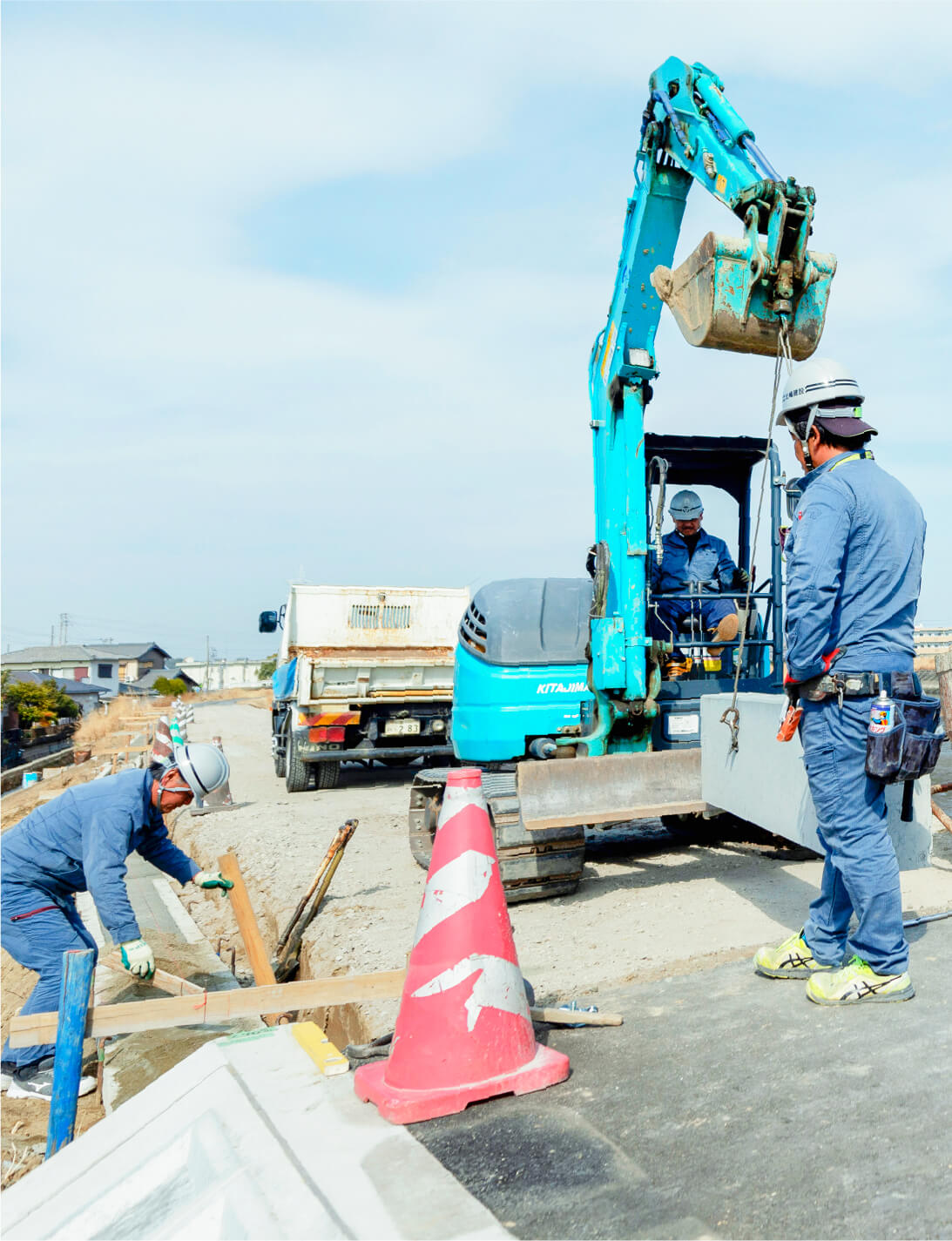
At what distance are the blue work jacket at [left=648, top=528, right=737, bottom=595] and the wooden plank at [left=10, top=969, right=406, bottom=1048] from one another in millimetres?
3675

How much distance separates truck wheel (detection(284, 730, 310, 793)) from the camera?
12.5 metres

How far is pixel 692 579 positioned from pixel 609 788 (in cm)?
178

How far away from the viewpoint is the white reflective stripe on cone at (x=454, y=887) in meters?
2.98

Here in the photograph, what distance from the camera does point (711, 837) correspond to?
Answer: 7.43 metres

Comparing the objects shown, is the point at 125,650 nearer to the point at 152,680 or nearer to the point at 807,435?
the point at 152,680

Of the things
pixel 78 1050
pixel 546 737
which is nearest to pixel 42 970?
pixel 78 1050

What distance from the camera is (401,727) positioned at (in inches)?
487

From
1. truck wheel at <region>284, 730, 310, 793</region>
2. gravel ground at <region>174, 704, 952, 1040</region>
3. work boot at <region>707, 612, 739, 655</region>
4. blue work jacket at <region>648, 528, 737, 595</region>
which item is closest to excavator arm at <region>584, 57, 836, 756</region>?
blue work jacket at <region>648, 528, 737, 595</region>

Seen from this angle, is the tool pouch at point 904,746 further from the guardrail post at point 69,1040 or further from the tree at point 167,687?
the tree at point 167,687

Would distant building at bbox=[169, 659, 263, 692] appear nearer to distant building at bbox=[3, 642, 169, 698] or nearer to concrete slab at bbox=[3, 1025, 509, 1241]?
distant building at bbox=[3, 642, 169, 698]

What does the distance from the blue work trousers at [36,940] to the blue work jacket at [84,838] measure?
0.22 ft

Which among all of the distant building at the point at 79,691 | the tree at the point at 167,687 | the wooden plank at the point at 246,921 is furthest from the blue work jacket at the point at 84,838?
the tree at the point at 167,687

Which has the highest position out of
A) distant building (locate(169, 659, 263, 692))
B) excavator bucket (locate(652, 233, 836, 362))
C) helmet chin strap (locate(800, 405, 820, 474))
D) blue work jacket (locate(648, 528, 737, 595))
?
excavator bucket (locate(652, 233, 836, 362))

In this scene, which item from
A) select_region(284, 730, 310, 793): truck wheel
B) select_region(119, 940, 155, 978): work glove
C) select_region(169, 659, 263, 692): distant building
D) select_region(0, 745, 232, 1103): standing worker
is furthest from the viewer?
select_region(169, 659, 263, 692): distant building
